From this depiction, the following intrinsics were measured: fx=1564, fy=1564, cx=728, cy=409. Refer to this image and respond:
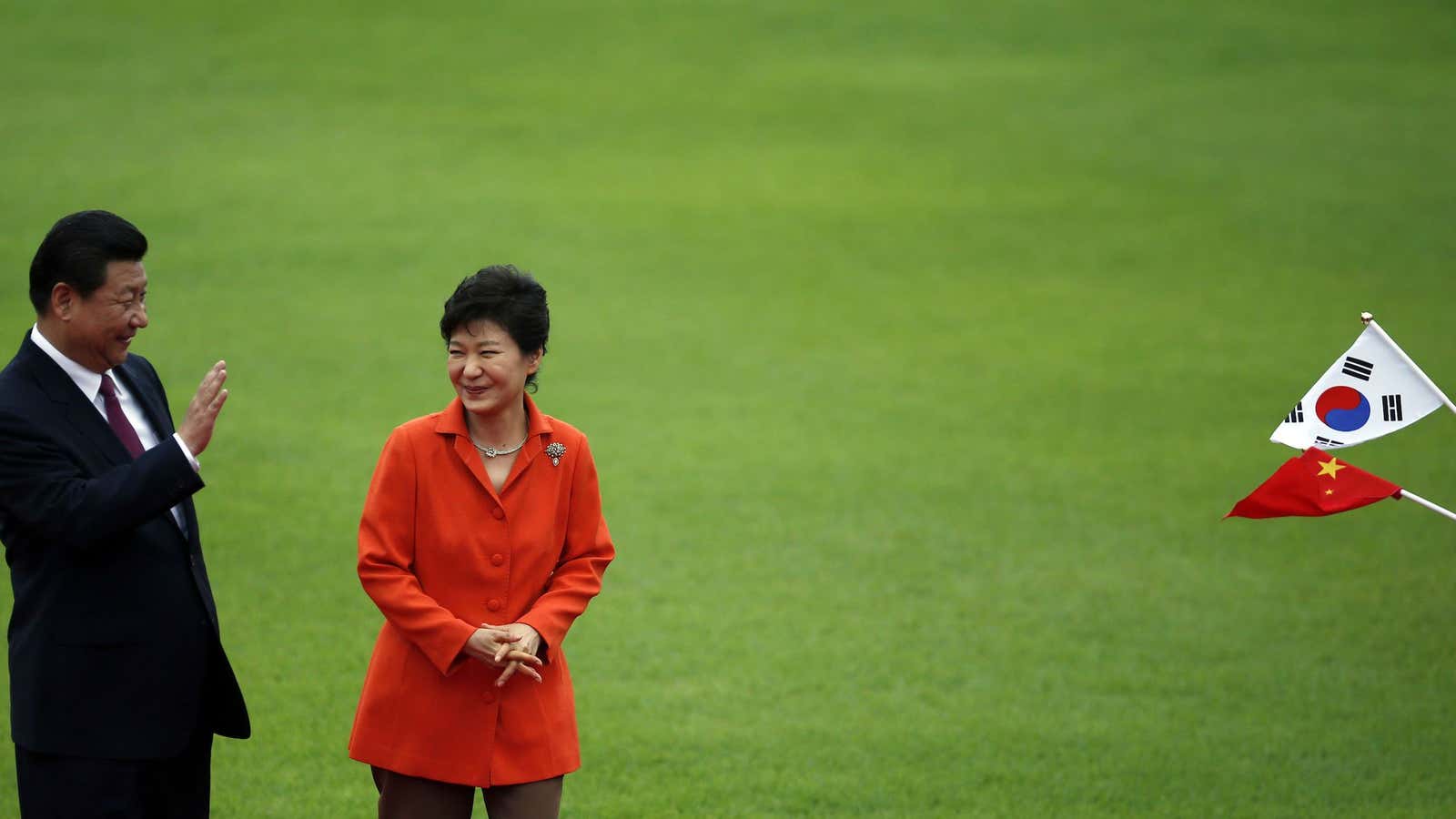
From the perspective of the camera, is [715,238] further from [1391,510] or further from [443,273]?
[1391,510]

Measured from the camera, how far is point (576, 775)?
14.3ft

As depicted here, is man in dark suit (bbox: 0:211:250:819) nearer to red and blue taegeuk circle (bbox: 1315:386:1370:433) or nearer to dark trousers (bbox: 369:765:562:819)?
dark trousers (bbox: 369:765:562:819)

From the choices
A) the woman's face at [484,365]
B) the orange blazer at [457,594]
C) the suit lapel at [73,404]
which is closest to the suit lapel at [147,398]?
the suit lapel at [73,404]

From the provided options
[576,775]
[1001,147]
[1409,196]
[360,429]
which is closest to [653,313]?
[360,429]

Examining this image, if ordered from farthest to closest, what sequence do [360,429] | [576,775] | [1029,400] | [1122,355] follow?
[1122,355], [1029,400], [360,429], [576,775]

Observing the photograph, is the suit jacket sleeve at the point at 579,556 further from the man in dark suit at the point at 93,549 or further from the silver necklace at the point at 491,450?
the man in dark suit at the point at 93,549

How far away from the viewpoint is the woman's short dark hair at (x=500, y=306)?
2672mm

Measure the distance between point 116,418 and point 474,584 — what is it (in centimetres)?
67

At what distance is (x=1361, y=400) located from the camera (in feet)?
9.95

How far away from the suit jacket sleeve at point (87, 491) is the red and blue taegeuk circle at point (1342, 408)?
6.83 ft

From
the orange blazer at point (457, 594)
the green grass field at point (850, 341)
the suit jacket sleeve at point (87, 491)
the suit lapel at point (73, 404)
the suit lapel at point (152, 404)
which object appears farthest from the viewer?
the green grass field at point (850, 341)

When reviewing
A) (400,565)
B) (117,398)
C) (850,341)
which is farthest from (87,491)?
(850,341)

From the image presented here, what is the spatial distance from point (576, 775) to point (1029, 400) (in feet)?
12.9

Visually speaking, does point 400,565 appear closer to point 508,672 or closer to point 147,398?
point 508,672
